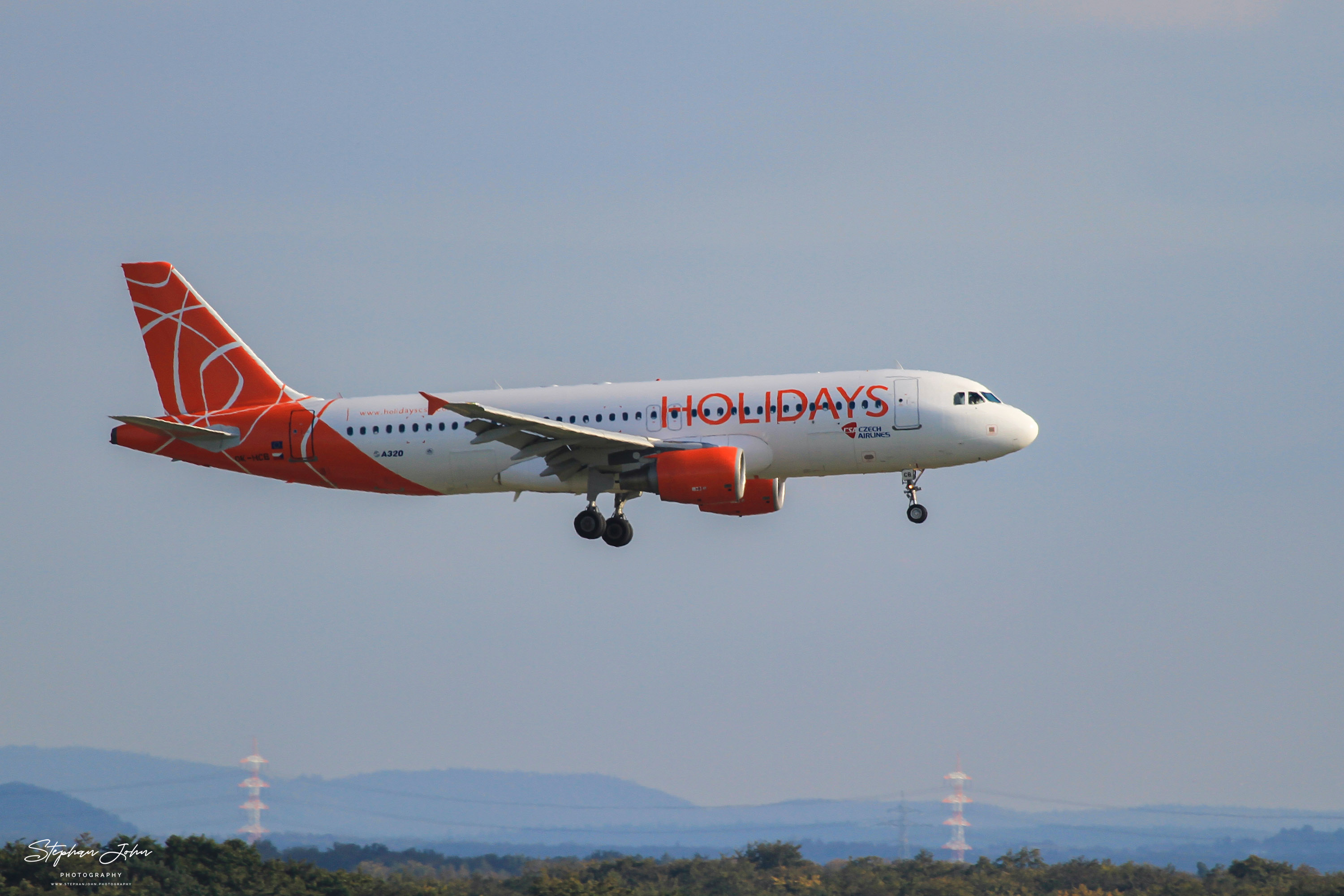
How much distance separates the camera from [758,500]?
53.5m

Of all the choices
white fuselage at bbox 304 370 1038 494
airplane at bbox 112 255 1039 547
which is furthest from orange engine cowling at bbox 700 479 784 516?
white fuselage at bbox 304 370 1038 494

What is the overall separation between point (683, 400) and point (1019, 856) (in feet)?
83.2

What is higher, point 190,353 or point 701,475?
point 190,353

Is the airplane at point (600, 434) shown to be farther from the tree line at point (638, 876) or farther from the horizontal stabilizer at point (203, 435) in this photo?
the tree line at point (638, 876)

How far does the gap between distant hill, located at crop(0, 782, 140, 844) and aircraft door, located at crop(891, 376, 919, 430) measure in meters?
77.9

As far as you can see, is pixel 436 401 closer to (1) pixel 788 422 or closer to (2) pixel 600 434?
(2) pixel 600 434

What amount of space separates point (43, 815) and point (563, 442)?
85686 mm

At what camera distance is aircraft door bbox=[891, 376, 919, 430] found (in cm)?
4847

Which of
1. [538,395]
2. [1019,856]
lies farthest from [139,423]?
[1019,856]

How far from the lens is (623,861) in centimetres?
6062

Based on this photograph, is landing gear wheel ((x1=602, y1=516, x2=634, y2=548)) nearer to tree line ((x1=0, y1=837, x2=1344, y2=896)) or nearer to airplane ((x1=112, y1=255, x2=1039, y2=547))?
airplane ((x1=112, y1=255, x2=1039, y2=547))

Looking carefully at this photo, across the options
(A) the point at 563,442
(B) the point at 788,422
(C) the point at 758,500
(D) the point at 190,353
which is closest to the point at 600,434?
(A) the point at 563,442

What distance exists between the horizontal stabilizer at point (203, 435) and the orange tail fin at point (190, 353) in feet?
5.79

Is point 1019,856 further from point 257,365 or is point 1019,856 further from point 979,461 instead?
point 257,365
